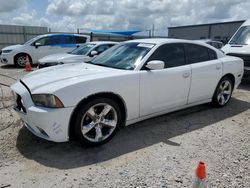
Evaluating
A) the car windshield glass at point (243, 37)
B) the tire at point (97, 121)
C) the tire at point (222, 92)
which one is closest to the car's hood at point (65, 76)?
the tire at point (97, 121)

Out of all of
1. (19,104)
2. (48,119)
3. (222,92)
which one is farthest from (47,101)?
(222,92)

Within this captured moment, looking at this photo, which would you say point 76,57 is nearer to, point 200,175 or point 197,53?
point 197,53

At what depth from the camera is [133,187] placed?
2.57 meters

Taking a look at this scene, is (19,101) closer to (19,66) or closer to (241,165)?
(241,165)

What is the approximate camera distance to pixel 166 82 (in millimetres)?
3953

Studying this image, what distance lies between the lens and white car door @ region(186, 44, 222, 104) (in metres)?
4.46

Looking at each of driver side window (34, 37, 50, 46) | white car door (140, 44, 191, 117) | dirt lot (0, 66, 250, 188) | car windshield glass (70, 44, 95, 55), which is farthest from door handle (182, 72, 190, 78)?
driver side window (34, 37, 50, 46)

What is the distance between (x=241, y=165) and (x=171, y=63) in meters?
1.99

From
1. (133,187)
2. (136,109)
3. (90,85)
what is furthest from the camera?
(136,109)

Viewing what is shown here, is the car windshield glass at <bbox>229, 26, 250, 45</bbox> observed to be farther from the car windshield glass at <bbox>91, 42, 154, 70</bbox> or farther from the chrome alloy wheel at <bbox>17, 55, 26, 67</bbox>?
the chrome alloy wheel at <bbox>17, 55, 26, 67</bbox>

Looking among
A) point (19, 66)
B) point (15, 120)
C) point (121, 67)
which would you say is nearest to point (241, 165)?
point (121, 67)

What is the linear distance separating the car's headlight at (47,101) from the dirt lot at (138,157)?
0.73 m

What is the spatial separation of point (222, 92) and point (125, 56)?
2.54 metres

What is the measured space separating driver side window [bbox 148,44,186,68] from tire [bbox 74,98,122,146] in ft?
3.75
